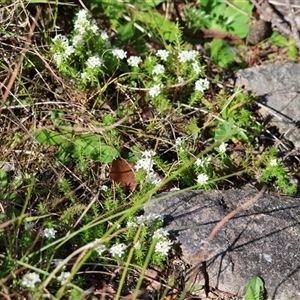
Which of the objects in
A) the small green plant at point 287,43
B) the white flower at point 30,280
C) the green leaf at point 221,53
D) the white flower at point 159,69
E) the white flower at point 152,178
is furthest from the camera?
the small green plant at point 287,43

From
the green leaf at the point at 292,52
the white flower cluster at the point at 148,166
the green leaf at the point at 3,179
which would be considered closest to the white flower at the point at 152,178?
the white flower cluster at the point at 148,166

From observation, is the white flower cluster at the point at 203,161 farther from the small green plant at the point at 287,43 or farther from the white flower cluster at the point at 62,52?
the small green plant at the point at 287,43

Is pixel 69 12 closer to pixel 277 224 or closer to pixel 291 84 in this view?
pixel 291 84

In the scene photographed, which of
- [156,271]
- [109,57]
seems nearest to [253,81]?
[109,57]

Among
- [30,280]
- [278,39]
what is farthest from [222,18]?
[30,280]

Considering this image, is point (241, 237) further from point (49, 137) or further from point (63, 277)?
point (49, 137)
